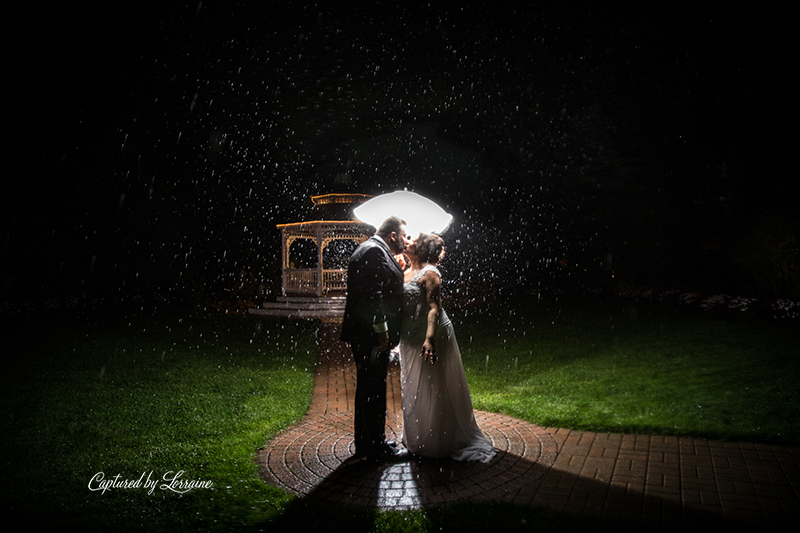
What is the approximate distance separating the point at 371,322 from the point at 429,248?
0.94 meters

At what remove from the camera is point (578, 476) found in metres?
3.85

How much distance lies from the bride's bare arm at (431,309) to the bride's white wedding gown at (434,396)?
0.06 metres

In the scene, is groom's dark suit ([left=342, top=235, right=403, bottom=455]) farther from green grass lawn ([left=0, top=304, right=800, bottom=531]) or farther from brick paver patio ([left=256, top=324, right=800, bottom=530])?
green grass lawn ([left=0, top=304, right=800, bottom=531])

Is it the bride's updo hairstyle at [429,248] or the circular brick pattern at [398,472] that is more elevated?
the bride's updo hairstyle at [429,248]

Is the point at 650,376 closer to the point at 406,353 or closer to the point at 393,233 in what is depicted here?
the point at 406,353

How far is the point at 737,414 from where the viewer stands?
17.1 ft

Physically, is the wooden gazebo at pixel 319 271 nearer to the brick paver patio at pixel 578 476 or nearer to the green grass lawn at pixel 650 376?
the green grass lawn at pixel 650 376

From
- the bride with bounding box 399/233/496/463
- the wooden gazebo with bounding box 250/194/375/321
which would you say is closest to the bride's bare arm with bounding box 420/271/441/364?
the bride with bounding box 399/233/496/463

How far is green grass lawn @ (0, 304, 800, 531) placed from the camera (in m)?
3.38

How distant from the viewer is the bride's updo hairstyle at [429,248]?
446 cm

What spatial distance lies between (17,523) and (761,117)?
16418 mm

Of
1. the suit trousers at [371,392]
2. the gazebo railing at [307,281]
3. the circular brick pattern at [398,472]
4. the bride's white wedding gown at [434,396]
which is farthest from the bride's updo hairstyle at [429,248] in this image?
the gazebo railing at [307,281]

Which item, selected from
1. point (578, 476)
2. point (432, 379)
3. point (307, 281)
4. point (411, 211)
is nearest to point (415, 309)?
point (432, 379)

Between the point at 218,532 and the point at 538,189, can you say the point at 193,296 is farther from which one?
the point at 218,532
